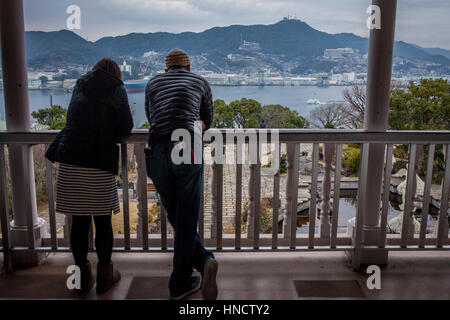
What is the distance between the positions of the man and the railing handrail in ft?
1.10

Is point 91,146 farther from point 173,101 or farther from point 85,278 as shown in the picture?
point 85,278

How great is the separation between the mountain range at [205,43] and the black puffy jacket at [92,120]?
1.95ft

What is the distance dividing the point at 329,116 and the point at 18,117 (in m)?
2.20

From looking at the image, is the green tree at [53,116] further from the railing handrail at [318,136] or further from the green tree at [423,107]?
the green tree at [423,107]

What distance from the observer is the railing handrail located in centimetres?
250

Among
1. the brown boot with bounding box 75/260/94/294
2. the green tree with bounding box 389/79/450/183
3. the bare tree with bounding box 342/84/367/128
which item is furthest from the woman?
the green tree with bounding box 389/79/450/183

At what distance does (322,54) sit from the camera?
288cm

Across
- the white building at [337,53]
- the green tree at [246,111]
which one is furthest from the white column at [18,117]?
the white building at [337,53]

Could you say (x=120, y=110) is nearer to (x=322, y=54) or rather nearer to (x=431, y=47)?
(x=322, y=54)
